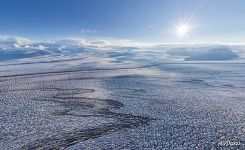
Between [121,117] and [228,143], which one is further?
[121,117]

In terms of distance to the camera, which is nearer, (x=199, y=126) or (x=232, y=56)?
(x=199, y=126)

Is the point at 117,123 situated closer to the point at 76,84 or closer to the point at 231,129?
the point at 231,129

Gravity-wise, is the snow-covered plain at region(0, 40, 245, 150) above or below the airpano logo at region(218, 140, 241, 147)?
above

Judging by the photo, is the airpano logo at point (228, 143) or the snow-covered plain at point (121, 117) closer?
the airpano logo at point (228, 143)

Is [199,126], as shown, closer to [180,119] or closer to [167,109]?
[180,119]

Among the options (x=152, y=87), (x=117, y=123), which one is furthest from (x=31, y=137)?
(x=152, y=87)

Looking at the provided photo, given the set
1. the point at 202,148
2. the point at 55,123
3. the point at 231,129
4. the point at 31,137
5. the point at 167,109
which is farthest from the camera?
the point at 167,109

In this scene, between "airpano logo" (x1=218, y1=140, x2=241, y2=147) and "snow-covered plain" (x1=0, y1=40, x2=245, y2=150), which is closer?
"airpano logo" (x1=218, y1=140, x2=241, y2=147)

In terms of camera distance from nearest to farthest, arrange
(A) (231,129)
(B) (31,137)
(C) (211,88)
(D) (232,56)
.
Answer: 1. (B) (31,137)
2. (A) (231,129)
3. (C) (211,88)
4. (D) (232,56)

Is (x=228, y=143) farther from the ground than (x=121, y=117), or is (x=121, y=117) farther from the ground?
(x=121, y=117)

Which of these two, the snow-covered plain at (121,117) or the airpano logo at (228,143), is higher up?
the snow-covered plain at (121,117)
